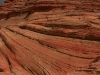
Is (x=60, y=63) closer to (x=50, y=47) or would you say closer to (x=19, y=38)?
(x=50, y=47)

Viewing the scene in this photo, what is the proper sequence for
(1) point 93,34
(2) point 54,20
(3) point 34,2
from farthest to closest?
1. (3) point 34,2
2. (2) point 54,20
3. (1) point 93,34

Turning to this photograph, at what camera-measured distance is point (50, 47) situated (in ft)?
57.6

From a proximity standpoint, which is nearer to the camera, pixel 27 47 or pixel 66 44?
pixel 66 44

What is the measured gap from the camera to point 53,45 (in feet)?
57.4

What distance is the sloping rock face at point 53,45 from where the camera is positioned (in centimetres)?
1578

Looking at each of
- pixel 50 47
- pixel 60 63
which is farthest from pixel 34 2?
pixel 60 63

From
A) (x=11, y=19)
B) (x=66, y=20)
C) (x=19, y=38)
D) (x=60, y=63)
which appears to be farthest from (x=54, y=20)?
(x=11, y=19)

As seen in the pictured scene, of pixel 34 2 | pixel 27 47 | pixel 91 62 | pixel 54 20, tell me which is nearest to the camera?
pixel 91 62

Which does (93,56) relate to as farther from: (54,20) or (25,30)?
(25,30)

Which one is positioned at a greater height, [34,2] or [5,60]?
[34,2]

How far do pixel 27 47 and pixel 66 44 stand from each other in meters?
2.73

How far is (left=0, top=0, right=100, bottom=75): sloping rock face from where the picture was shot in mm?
15781

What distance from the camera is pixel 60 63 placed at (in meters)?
16.1

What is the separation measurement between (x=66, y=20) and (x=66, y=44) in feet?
7.53
